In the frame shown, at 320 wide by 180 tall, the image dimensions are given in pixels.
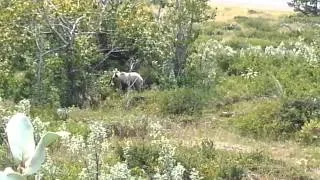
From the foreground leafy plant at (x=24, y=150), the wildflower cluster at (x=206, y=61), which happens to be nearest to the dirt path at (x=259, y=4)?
the wildflower cluster at (x=206, y=61)

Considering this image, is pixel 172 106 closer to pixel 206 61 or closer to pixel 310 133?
pixel 310 133

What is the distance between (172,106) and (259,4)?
101 feet

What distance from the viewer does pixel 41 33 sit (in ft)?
48.4

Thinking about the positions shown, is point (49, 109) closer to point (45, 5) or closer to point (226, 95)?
point (45, 5)

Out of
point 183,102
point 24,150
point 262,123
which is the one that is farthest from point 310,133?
point 24,150

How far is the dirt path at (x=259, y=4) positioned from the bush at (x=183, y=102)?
2682 cm

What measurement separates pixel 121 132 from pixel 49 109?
6.71 ft

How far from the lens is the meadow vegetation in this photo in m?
8.60

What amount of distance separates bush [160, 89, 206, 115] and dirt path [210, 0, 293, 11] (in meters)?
26.8

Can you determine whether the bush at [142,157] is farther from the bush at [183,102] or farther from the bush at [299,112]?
the bush at [183,102]

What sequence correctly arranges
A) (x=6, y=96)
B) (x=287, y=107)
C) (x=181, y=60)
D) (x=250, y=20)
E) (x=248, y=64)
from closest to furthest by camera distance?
1. (x=287, y=107)
2. (x=6, y=96)
3. (x=181, y=60)
4. (x=248, y=64)
5. (x=250, y=20)

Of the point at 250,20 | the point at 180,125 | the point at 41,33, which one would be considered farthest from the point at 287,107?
the point at 250,20

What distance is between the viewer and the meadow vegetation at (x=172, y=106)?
8.60 meters

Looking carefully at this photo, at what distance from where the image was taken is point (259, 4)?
44.1 meters
